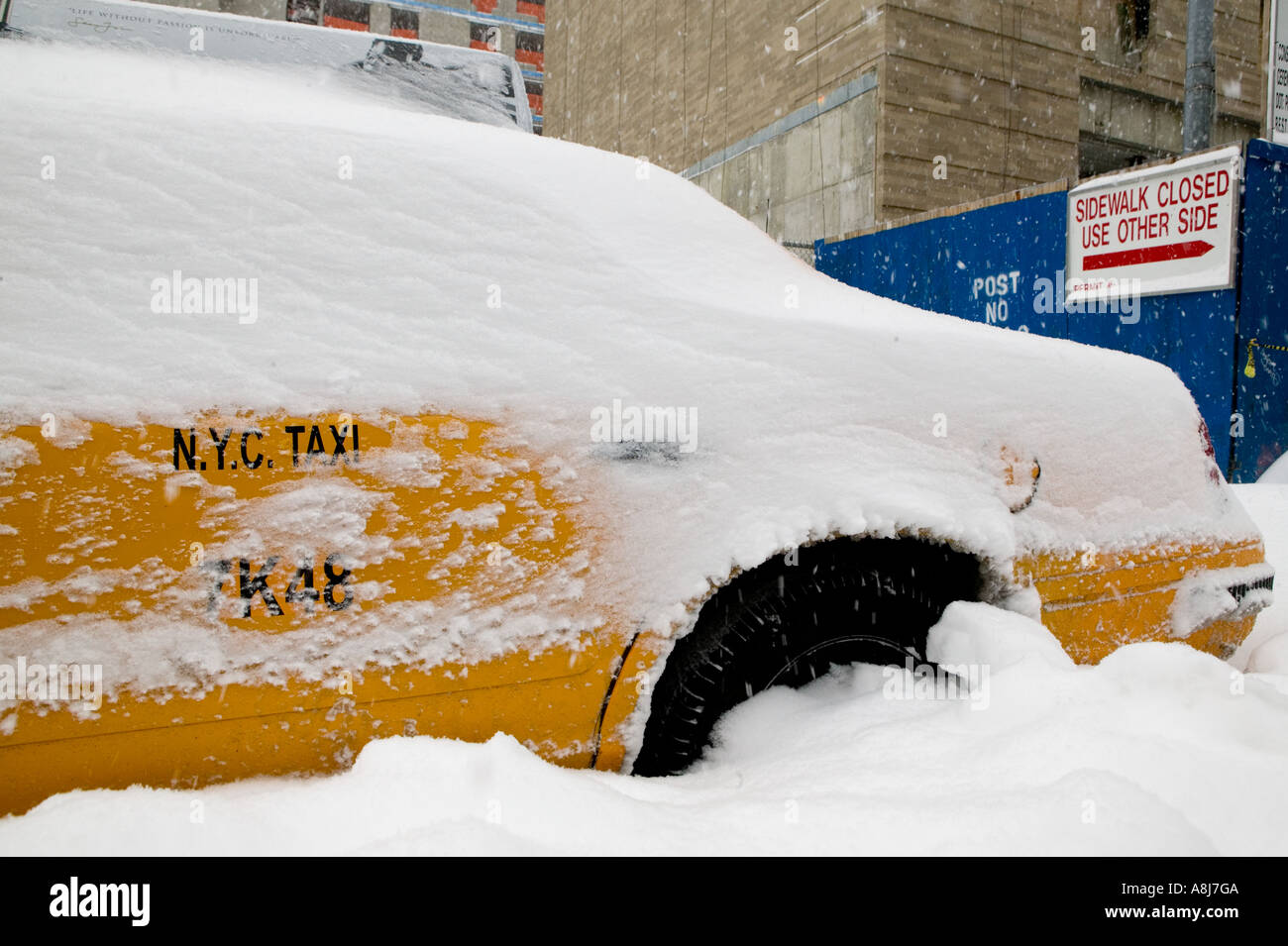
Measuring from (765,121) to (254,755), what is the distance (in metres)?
12.1

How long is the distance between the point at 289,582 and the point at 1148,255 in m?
6.85

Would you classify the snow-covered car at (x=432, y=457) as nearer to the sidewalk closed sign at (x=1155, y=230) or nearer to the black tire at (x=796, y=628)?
the black tire at (x=796, y=628)

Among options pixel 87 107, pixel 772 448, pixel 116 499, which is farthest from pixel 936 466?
pixel 87 107

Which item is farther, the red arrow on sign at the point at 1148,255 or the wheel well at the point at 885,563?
the red arrow on sign at the point at 1148,255

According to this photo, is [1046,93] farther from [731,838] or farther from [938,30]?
[731,838]

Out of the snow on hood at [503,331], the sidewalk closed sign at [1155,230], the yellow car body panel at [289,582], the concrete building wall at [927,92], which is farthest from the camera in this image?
the concrete building wall at [927,92]

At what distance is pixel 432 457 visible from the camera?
166 cm

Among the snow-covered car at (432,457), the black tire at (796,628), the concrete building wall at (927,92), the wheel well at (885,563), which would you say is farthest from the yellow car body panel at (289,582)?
the concrete building wall at (927,92)

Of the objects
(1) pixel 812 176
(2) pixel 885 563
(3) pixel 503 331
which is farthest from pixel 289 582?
(1) pixel 812 176

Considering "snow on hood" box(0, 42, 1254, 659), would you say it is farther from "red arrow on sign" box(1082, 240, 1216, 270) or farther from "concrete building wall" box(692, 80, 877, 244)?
"concrete building wall" box(692, 80, 877, 244)

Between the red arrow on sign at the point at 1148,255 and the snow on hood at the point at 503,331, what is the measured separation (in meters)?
4.91

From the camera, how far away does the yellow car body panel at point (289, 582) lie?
1.46 meters

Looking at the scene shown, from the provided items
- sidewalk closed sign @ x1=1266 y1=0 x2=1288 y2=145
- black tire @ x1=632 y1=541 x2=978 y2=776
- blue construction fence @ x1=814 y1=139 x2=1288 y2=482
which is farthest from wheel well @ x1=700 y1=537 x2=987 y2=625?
sidewalk closed sign @ x1=1266 y1=0 x2=1288 y2=145

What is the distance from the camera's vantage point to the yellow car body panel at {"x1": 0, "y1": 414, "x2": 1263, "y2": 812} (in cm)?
146
